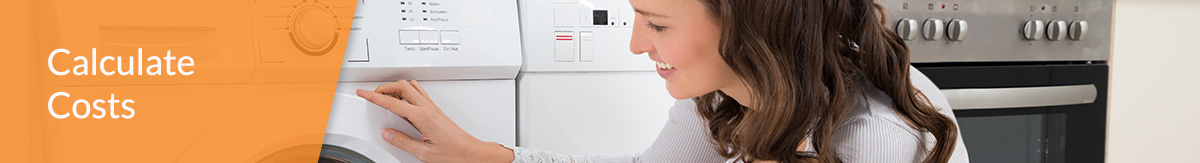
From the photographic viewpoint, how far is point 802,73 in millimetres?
689

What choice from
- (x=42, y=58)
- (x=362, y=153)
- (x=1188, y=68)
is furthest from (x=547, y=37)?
(x=1188, y=68)

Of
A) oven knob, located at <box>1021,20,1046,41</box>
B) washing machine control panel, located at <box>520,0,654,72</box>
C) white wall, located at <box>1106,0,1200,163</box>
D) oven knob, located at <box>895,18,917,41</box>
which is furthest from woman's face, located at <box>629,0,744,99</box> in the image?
white wall, located at <box>1106,0,1200,163</box>

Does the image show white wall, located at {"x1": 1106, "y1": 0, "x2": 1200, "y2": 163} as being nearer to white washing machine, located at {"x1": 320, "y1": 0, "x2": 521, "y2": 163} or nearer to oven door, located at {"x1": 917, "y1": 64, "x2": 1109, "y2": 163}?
oven door, located at {"x1": 917, "y1": 64, "x2": 1109, "y2": 163}

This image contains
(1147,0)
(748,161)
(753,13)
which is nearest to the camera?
(753,13)

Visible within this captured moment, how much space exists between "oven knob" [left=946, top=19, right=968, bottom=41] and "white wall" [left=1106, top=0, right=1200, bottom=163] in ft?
0.91

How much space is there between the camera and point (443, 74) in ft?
3.06

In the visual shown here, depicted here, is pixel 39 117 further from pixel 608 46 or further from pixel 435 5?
pixel 608 46

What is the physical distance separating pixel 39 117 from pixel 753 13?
26.4 inches

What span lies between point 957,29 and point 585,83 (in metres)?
0.57

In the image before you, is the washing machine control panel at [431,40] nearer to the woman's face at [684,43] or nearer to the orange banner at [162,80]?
the orange banner at [162,80]

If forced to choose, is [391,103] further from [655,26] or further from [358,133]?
[655,26]

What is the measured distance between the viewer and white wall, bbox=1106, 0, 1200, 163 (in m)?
1.33

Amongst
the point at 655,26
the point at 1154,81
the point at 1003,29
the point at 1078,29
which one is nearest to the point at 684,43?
the point at 655,26

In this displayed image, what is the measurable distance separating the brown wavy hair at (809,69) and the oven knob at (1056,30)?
65cm
